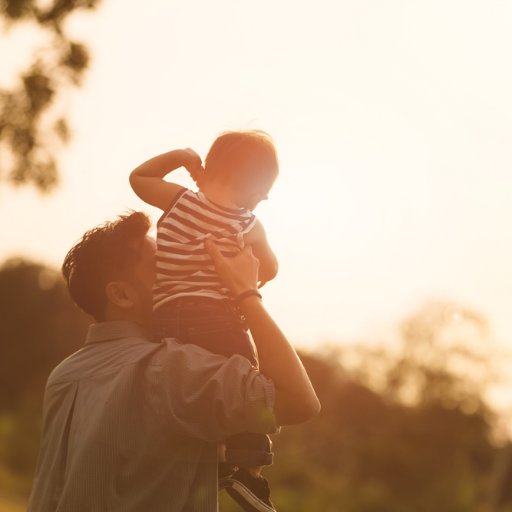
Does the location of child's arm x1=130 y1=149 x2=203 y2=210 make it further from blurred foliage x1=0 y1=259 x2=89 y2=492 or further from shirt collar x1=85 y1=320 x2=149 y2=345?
blurred foliage x1=0 y1=259 x2=89 y2=492

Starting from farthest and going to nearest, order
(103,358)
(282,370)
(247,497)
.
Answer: (103,358)
(247,497)
(282,370)

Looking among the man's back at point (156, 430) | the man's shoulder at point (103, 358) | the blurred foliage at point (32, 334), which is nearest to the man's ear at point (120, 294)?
the man's shoulder at point (103, 358)

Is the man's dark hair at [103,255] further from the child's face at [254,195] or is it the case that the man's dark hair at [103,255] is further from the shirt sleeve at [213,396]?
the shirt sleeve at [213,396]

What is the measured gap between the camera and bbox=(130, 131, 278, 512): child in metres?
3.59

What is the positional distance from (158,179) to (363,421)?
42982mm

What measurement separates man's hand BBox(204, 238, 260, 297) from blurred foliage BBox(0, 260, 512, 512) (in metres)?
21.3

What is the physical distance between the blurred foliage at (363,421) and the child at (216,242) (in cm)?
2112

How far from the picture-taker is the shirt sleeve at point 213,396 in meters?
3.25

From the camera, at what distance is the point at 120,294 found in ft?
12.6

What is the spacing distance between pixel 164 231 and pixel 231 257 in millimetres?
279

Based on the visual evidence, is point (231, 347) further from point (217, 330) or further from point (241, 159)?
point (241, 159)

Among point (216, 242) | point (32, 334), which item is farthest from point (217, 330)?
point (32, 334)

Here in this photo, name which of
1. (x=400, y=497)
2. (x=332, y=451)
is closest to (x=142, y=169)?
(x=400, y=497)

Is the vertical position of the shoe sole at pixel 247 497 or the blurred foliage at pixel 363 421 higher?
the shoe sole at pixel 247 497
